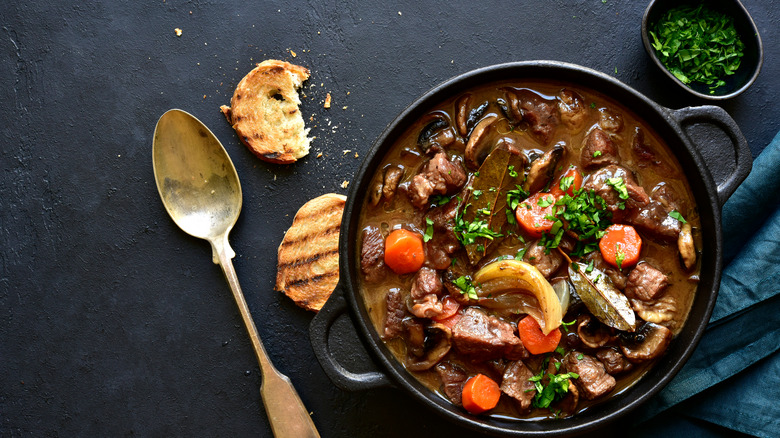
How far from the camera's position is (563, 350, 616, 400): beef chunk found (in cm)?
284

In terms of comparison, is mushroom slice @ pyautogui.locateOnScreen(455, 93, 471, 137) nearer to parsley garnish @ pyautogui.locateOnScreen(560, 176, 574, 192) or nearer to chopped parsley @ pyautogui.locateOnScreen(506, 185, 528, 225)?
chopped parsley @ pyautogui.locateOnScreen(506, 185, 528, 225)

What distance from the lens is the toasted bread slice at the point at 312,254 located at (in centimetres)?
341

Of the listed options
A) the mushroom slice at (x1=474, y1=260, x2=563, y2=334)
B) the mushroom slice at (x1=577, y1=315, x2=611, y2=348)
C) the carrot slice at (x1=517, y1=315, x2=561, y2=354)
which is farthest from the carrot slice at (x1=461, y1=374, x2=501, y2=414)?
the mushroom slice at (x1=577, y1=315, x2=611, y2=348)

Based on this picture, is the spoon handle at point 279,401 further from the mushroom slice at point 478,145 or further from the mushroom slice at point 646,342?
the mushroom slice at point 646,342

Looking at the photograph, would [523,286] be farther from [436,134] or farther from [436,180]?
[436,134]

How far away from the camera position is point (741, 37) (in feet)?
11.2

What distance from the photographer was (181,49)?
3.59 m

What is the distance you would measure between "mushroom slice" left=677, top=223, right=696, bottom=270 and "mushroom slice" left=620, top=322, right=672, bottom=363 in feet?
1.15

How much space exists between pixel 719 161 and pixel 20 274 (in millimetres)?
4081

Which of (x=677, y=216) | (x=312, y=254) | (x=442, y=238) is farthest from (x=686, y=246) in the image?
(x=312, y=254)

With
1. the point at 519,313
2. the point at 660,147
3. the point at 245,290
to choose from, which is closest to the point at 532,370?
the point at 519,313

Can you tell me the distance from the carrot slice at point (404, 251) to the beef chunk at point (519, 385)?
2.27 feet

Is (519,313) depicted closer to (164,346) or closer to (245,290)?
(245,290)

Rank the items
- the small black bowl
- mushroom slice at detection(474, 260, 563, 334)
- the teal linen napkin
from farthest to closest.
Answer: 1. the small black bowl
2. the teal linen napkin
3. mushroom slice at detection(474, 260, 563, 334)
